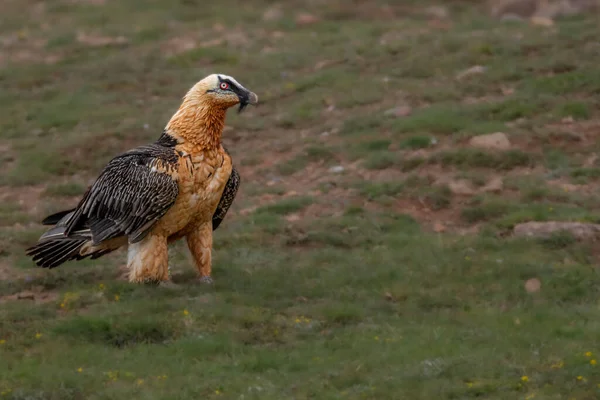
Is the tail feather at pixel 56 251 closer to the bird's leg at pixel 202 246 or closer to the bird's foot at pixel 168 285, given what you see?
→ the bird's foot at pixel 168 285

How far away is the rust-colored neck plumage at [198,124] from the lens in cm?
1218

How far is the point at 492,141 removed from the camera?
16547mm

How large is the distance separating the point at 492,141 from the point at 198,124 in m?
5.59

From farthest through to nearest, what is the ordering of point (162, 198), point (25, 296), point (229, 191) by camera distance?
point (229, 191) < point (25, 296) < point (162, 198)

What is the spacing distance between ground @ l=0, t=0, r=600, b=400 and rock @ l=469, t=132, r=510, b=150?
97 millimetres

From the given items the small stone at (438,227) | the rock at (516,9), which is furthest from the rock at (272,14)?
the small stone at (438,227)

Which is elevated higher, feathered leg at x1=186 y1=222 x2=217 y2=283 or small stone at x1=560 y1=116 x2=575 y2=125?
feathered leg at x1=186 y1=222 x2=217 y2=283

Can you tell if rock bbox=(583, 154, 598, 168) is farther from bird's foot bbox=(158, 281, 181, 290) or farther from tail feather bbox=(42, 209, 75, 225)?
tail feather bbox=(42, 209, 75, 225)

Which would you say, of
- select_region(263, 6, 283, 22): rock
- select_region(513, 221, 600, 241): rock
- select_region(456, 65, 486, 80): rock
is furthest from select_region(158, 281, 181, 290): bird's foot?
select_region(263, 6, 283, 22): rock

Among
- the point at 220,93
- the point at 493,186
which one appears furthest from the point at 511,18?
the point at 220,93

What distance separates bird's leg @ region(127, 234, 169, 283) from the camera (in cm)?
1221

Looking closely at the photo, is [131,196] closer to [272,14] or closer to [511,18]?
[511,18]

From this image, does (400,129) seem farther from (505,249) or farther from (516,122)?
(505,249)

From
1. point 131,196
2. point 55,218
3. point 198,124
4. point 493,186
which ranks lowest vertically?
point 493,186
